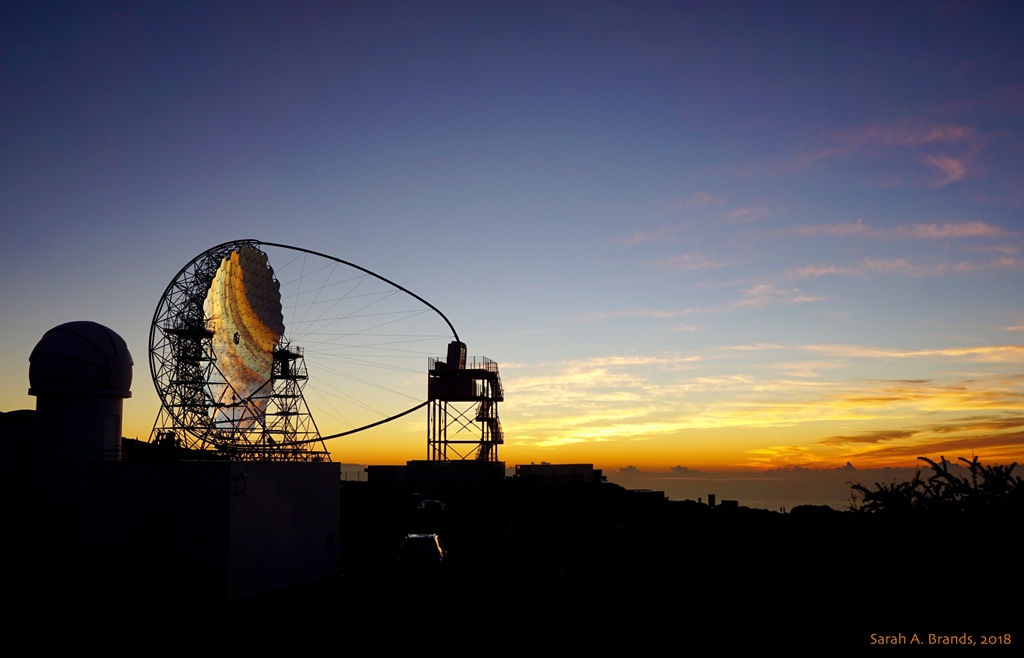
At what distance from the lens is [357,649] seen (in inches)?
779

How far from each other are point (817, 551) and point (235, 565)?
17.8 metres

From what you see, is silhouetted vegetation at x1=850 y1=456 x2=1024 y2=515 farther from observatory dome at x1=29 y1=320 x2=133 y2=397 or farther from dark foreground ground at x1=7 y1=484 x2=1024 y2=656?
observatory dome at x1=29 y1=320 x2=133 y2=397

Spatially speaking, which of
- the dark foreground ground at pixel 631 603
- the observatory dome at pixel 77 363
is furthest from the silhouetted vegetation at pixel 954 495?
the observatory dome at pixel 77 363

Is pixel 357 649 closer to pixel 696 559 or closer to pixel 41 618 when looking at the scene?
pixel 41 618

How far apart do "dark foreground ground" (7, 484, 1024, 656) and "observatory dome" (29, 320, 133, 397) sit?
6223 mm

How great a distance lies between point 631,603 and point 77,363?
20.5 m

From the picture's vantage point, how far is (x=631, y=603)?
26.8m

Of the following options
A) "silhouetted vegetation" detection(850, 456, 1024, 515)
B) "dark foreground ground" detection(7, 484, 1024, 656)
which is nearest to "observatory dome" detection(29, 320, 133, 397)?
"dark foreground ground" detection(7, 484, 1024, 656)

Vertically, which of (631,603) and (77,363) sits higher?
(77,363)

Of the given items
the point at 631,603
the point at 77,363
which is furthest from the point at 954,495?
the point at 77,363

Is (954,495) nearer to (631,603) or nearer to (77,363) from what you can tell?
(631,603)

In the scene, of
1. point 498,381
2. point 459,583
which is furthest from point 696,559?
point 498,381

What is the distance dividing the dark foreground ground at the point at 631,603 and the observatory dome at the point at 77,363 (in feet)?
20.4

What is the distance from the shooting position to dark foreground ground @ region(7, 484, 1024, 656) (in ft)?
57.6
